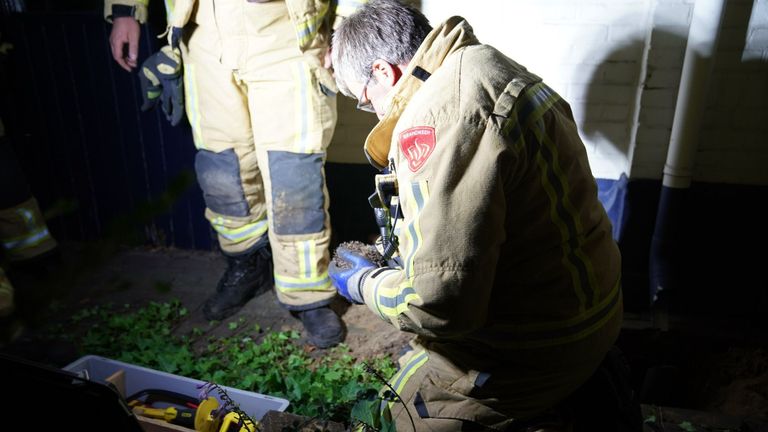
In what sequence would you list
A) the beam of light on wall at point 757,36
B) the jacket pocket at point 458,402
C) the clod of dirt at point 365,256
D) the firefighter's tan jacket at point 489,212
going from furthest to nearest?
the beam of light on wall at point 757,36
the clod of dirt at point 365,256
the jacket pocket at point 458,402
the firefighter's tan jacket at point 489,212

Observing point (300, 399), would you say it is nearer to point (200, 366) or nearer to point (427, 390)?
point (200, 366)

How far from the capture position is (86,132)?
415cm

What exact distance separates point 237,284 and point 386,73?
2.22m

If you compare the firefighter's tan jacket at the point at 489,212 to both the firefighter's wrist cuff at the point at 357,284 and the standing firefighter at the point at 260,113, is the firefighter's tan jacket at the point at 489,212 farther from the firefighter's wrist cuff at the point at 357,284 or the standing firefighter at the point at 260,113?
the standing firefighter at the point at 260,113

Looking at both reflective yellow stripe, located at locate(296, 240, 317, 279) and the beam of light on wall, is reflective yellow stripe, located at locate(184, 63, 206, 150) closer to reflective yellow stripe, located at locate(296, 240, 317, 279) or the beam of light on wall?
reflective yellow stripe, located at locate(296, 240, 317, 279)

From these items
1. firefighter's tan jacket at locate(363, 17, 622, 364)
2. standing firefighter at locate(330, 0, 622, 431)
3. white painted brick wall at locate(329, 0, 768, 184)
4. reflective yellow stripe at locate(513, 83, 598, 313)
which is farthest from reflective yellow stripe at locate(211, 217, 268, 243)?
reflective yellow stripe at locate(513, 83, 598, 313)

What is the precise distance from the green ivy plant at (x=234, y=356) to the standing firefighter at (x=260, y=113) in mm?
198

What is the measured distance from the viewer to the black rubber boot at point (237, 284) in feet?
11.4

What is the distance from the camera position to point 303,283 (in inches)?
125

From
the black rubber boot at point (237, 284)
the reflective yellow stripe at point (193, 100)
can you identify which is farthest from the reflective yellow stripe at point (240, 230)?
the reflective yellow stripe at point (193, 100)

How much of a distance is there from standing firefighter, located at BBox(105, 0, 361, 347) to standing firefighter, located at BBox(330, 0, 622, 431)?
112 centimetres

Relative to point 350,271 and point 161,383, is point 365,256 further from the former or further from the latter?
point 161,383

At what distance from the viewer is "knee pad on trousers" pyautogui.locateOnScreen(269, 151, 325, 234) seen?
2.99m

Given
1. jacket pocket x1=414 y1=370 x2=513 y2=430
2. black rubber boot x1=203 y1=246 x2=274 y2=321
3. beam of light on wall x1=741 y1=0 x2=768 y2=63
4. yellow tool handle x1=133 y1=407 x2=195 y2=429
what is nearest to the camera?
jacket pocket x1=414 y1=370 x2=513 y2=430
